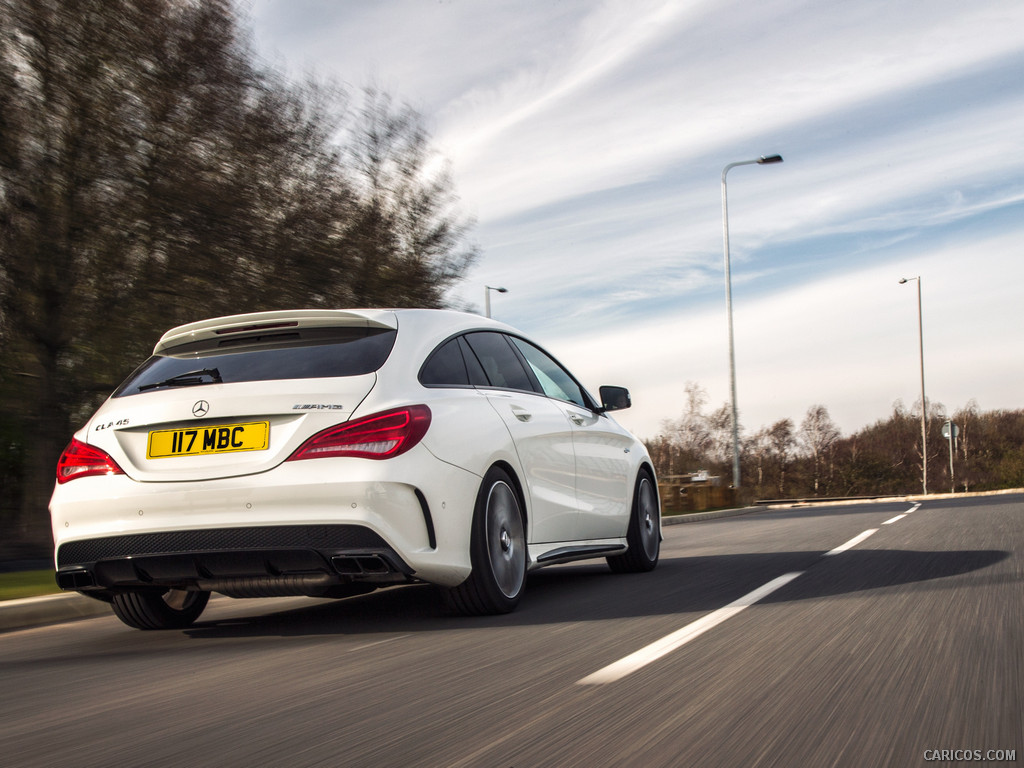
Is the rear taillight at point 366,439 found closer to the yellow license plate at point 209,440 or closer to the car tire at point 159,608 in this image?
the yellow license plate at point 209,440

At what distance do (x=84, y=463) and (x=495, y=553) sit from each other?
7.27 ft

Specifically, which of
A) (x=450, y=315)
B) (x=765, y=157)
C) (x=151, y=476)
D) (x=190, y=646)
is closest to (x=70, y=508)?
(x=151, y=476)

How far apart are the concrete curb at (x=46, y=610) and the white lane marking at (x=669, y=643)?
425 centimetres

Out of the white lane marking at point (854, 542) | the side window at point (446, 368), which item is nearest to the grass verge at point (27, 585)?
the side window at point (446, 368)

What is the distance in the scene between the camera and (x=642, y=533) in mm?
8828

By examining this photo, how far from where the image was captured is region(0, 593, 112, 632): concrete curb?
23.6 ft

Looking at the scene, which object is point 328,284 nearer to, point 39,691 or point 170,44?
point 170,44

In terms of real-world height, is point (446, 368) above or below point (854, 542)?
above

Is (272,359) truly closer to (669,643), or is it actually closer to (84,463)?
(84,463)

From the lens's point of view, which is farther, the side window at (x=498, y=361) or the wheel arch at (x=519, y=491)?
the side window at (x=498, y=361)

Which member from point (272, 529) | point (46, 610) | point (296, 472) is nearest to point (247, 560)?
point (272, 529)

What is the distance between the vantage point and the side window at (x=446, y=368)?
19.6 ft

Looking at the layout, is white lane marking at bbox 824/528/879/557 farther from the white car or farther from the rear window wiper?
the rear window wiper

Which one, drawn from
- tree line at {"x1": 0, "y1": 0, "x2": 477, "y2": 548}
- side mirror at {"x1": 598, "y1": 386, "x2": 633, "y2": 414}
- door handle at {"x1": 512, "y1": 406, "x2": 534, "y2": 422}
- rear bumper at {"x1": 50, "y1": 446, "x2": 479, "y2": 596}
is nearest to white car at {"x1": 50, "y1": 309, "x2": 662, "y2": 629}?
rear bumper at {"x1": 50, "y1": 446, "x2": 479, "y2": 596}
